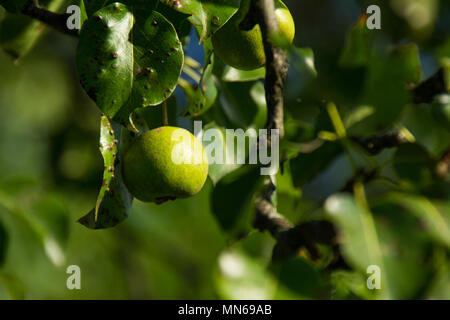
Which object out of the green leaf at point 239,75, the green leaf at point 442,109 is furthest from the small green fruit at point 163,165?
the green leaf at point 442,109

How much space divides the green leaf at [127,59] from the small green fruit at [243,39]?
179 millimetres

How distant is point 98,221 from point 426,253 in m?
0.54

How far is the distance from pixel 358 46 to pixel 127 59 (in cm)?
47

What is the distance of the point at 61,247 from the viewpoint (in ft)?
5.13

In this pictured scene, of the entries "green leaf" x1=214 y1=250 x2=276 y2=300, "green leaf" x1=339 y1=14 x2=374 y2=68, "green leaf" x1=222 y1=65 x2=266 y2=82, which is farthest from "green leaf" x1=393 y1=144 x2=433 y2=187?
"green leaf" x1=214 y1=250 x2=276 y2=300

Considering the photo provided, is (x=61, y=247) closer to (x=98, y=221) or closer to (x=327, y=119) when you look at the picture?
(x=98, y=221)

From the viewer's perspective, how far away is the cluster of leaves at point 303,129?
832mm

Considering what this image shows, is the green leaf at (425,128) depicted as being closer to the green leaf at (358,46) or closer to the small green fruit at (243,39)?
the green leaf at (358,46)

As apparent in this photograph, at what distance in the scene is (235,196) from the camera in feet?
4.51

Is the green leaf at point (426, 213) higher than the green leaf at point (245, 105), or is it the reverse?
the green leaf at point (245, 105)

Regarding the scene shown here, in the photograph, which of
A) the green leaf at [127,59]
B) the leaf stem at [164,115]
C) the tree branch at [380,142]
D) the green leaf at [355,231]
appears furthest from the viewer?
the tree branch at [380,142]
